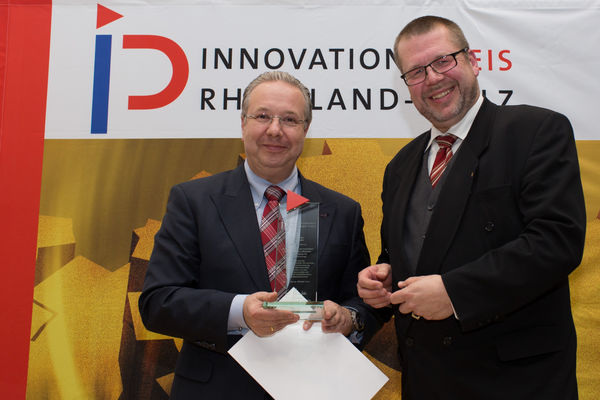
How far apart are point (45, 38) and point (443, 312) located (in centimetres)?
308

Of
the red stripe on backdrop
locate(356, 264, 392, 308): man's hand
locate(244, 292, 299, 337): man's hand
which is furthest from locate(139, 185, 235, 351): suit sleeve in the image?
the red stripe on backdrop

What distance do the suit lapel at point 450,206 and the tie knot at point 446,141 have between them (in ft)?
0.53

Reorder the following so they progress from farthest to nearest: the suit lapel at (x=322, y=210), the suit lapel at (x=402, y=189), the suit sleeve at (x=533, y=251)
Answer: the suit lapel at (x=322, y=210)
the suit lapel at (x=402, y=189)
the suit sleeve at (x=533, y=251)

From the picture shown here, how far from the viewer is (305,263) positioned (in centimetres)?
191

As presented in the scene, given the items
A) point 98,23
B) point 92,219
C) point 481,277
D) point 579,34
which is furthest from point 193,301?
point 579,34

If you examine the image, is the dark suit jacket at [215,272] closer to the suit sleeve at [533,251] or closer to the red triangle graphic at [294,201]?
the red triangle graphic at [294,201]

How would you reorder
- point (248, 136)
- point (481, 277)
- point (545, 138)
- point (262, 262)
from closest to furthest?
point (481, 277) → point (545, 138) → point (262, 262) → point (248, 136)

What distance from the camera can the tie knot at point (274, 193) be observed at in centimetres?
225

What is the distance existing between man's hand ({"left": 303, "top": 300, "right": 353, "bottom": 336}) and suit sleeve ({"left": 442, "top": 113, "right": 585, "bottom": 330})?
0.45m

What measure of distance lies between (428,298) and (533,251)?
1.14 feet

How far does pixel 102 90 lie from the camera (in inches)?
132

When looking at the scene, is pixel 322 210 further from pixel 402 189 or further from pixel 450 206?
pixel 450 206

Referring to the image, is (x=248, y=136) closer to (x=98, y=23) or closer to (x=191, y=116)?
(x=191, y=116)

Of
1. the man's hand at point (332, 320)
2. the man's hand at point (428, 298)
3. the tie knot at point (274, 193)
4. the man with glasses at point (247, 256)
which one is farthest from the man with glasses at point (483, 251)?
the tie knot at point (274, 193)
